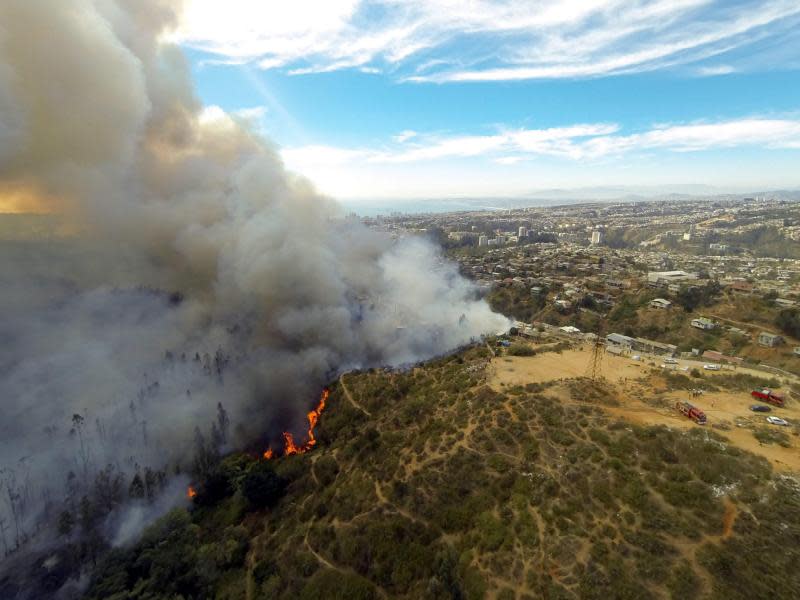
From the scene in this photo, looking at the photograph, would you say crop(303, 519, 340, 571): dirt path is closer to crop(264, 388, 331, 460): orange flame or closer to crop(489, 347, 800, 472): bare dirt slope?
crop(264, 388, 331, 460): orange flame

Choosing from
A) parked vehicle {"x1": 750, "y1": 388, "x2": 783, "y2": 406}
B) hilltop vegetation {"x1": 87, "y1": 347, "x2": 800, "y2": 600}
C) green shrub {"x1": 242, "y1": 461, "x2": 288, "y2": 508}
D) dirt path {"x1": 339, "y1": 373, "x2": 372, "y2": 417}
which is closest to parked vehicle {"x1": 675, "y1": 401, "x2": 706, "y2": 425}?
hilltop vegetation {"x1": 87, "y1": 347, "x2": 800, "y2": 600}

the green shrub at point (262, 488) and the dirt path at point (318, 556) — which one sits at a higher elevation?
the dirt path at point (318, 556)

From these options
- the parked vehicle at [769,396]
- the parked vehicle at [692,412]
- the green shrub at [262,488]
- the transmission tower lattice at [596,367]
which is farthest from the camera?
the transmission tower lattice at [596,367]

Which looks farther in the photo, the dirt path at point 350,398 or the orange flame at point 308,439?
the orange flame at point 308,439

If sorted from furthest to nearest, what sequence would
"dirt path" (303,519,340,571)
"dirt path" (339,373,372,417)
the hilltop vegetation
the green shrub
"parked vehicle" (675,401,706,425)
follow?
"dirt path" (339,373,372,417) → the green shrub → "parked vehicle" (675,401,706,425) → "dirt path" (303,519,340,571) → the hilltop vegetation

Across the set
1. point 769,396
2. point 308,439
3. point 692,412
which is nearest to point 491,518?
point 692,412

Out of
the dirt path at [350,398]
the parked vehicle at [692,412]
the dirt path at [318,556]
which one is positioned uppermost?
the parked vehicle at [692,412]

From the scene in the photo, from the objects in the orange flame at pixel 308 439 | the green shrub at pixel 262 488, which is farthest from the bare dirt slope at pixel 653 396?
the orange flame at pixel 308 439

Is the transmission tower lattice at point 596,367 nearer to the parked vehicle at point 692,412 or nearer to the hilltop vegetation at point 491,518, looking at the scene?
the hilltop vegetation at point 491,518
